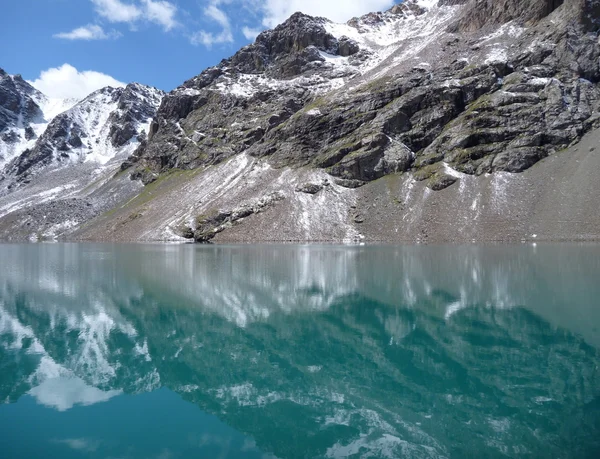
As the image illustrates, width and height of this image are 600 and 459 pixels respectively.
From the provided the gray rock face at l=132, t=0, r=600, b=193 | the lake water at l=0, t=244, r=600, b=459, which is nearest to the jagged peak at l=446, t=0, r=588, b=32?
the gray rock face at l=132, t=0, r=600, b=193

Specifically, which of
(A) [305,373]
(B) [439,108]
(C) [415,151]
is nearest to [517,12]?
(B) [439,108]

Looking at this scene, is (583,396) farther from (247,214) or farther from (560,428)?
(247,214)

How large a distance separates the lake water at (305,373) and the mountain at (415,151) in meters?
70.4

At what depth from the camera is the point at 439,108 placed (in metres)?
124

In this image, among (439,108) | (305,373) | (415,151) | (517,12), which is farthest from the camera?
(517,12)

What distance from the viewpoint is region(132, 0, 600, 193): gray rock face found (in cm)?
10925

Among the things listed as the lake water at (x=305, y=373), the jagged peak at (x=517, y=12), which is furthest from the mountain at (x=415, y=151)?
the lake water at (x=305, y=373)

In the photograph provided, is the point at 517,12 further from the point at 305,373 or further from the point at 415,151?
the point at 305,373

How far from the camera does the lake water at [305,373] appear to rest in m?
10.1

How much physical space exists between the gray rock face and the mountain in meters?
0.46

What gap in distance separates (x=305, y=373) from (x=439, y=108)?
403 ft

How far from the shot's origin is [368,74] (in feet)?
540

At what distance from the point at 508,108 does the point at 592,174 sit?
1268 inches

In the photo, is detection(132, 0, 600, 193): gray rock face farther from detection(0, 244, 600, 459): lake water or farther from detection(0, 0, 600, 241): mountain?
detection(0, 244, 600, 459): lake water
